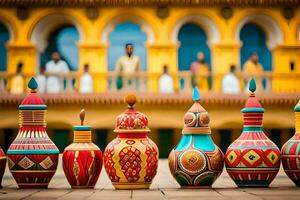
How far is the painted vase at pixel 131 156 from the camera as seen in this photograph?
22.2ft

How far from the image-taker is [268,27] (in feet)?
75.7

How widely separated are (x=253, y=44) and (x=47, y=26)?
7369 millimetres

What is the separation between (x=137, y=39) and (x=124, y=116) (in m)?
16.5

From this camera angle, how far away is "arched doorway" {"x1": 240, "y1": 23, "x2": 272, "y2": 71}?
77.1 feet

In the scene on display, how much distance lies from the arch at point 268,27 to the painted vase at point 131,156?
52.5ft

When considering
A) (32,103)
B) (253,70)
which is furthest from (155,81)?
(32,103)

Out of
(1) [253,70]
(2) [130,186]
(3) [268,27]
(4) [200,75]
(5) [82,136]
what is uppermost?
(3) [268,27]

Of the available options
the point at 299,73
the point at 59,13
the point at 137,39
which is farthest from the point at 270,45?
the point at 59,13

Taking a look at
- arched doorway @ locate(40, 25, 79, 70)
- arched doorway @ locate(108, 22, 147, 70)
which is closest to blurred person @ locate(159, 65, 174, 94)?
arched doorway @ locate(108, 22, 147, 70)

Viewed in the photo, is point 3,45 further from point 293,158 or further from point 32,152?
point 293,158

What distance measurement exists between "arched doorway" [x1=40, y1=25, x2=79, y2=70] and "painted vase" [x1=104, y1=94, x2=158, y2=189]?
16.4 meters

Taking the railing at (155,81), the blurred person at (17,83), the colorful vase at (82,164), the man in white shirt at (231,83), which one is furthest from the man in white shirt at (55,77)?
the colorful vase at (82,164)

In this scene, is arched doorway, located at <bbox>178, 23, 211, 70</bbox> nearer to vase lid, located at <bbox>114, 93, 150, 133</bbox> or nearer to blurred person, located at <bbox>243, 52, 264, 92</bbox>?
blurred person, located at <bbox>243, 52, 264, 92</bbox>

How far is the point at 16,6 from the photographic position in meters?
22.1
